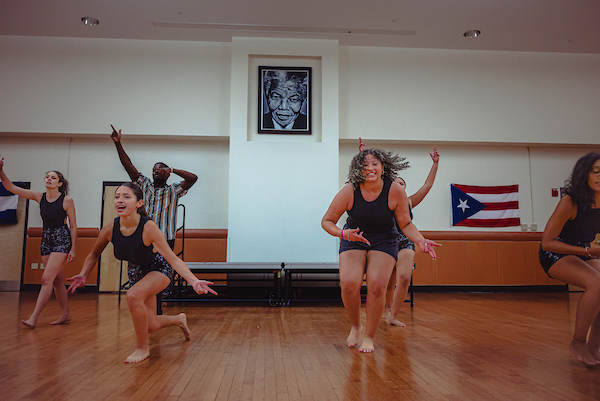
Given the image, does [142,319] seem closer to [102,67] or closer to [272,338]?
[272,338]

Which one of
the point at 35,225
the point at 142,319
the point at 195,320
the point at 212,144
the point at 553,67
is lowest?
the point at 195,320

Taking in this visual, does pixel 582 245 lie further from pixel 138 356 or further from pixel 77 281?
pixel 77 281

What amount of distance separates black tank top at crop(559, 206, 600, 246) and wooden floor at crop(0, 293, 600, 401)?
0.73 meters

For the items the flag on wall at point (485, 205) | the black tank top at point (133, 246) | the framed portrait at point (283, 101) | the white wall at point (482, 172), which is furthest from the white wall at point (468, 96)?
the black tank top at point (133, 246)

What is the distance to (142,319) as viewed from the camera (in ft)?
8.75

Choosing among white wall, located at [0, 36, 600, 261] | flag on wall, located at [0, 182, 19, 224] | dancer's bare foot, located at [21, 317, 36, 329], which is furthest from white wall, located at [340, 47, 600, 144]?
flag on wall, located at [0, 182, 19, 224]

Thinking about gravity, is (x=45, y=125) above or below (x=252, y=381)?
above

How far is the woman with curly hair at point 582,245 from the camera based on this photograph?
8.02ft

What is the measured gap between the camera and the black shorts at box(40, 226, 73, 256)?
408 centimetres

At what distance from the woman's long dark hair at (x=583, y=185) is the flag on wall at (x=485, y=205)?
18.0 ft

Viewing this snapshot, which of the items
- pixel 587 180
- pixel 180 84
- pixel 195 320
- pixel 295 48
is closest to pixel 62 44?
pixel 180 84

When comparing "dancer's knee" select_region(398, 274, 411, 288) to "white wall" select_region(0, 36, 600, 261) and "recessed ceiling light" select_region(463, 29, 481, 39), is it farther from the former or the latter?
"recessed ceiling light" select_region(463, 29, 481, 39)

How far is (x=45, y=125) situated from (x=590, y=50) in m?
9.82

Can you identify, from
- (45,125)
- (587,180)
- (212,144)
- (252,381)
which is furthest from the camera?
(212,144)
